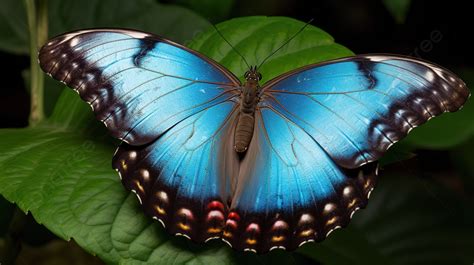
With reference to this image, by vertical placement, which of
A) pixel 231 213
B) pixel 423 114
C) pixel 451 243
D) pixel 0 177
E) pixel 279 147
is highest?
pixel 423 114

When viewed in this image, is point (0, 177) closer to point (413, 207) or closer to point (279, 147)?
point (279, 147)

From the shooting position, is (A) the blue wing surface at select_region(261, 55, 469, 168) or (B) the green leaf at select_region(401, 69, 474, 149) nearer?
(A) the blue wing surface at select_region(261, 55, 469, 168)

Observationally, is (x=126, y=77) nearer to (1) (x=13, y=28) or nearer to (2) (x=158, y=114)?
(2) (x=158, y=114)

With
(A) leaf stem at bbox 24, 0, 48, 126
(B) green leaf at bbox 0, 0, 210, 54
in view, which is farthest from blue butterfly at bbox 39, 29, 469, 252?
(B) green leaf at bbox 0, 0, 210, 54

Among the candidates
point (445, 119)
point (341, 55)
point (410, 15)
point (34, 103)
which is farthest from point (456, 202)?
point (34, 103)

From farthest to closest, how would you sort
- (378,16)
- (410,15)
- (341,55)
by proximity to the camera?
(378,16)
(410,15)
(341,55)

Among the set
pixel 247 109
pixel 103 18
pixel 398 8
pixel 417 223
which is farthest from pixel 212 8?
pixel 417 223

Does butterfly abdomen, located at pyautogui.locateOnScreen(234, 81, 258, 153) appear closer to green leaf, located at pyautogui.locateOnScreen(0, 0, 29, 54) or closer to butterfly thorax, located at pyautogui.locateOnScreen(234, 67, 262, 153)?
butterfly thorax, located at pyautogui.locateOnScreen(234, 67, 262, 153)
